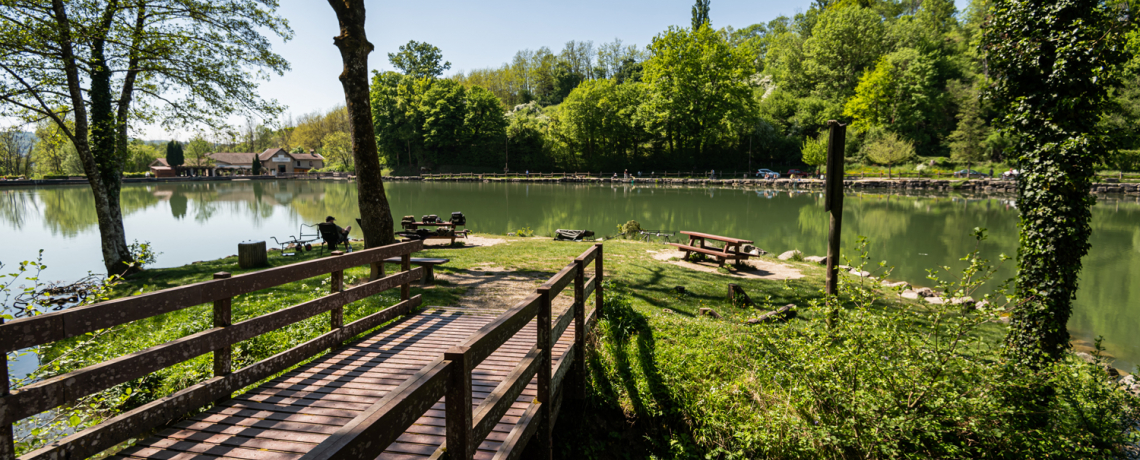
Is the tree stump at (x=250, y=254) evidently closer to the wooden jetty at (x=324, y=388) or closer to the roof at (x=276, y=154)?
the wooden jetty at (x=324, y=388)

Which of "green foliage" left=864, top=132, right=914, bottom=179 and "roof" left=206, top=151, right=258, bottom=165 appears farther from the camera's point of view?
"roof" left=206, top=151, right=258, bottom=165

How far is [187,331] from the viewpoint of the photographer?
6086 mm

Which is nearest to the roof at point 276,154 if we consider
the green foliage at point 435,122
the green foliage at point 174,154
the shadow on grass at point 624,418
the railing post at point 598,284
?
the green foliage at point 174,154

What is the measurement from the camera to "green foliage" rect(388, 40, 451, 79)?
70.1 m

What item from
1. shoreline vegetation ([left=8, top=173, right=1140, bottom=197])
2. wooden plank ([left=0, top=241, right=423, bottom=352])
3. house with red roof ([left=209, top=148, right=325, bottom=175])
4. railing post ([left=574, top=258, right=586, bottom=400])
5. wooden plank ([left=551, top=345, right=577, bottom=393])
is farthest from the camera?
house with red roof ([left=209, top=148, right=325, bottom=175])

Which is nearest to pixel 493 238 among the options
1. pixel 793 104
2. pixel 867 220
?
pixel 867 220

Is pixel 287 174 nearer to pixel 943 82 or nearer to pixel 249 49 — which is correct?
pixel 249 49

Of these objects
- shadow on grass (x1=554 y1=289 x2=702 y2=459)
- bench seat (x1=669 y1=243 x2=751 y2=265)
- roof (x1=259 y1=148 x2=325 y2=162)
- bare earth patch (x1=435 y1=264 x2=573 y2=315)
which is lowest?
shadow on grass (x1=554 y1=289 x2=702 y2=459)

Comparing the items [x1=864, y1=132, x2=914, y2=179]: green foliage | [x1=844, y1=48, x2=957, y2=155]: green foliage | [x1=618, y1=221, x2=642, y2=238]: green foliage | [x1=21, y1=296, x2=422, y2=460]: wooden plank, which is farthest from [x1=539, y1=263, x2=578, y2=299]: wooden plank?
[x1=844, y1=48, x2=957, y2=155]: green foliage

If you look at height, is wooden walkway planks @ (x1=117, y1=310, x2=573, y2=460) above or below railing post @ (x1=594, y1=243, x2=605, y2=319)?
below

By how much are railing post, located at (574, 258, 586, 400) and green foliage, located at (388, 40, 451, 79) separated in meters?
71.3

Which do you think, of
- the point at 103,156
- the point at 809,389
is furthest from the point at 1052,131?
the point at 103,156

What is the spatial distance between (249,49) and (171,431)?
1251cm

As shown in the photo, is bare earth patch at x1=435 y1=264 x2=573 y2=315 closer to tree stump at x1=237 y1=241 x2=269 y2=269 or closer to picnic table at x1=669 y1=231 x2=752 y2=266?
picnic table at x1=669 y1=231 x2=752 y2=266
